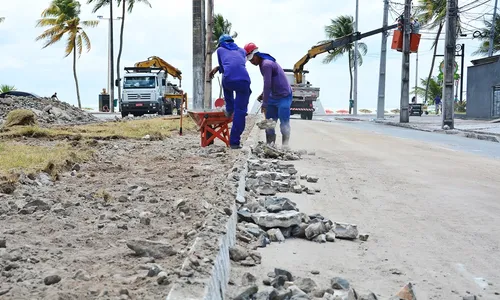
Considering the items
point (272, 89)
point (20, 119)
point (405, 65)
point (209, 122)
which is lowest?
point (20, 119)

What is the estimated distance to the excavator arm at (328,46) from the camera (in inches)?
1391

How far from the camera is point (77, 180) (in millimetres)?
7055

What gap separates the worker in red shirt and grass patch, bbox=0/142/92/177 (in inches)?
129

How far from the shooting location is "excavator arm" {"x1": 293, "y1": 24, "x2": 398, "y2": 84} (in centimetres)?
3534

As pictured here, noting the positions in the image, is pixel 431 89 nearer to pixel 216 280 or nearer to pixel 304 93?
pixel 304 93

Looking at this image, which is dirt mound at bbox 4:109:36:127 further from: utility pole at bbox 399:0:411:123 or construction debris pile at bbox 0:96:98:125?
utility pole at bbox 399:0:411:123

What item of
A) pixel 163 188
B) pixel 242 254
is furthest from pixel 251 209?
pixel 242 254

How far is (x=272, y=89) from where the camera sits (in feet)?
39.1

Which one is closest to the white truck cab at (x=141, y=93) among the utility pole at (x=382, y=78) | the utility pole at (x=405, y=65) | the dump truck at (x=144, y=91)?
the dump truck at (x=144, y=91)

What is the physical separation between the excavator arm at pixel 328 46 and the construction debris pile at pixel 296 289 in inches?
1245

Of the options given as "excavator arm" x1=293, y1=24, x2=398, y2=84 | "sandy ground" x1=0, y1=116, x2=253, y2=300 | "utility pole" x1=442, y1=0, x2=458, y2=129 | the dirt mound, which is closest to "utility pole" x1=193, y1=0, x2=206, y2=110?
the dirt mound

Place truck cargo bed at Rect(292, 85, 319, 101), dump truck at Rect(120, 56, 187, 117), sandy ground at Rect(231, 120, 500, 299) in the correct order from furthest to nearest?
1. truck cargo bed at Rect(292, 85, 319, 101)
2. dump truck at Rect(120, 56, 187, 117)
3. sandy ground at Rect(231, 120, 500, 299)

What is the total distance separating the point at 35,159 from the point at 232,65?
3659mm

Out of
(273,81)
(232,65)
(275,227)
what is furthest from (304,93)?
(275,227)
